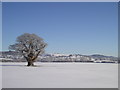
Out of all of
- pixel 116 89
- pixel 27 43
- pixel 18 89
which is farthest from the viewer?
pixel 27 43

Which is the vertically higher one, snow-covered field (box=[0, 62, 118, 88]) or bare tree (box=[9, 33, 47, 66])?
bare tree (box=[9, 33, 47, 66])

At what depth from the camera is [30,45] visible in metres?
34.4

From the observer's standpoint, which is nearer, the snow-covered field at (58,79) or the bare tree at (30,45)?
the snow-covered field at (58,79)

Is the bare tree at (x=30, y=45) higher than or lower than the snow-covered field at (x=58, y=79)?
higher

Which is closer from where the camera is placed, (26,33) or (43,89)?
(43,89)

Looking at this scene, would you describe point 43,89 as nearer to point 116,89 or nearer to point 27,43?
point 116,89

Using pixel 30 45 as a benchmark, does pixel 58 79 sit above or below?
below

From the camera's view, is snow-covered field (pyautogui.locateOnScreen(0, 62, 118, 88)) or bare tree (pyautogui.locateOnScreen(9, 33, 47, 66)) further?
bare tree (pyautogui.locateOnScreen(9, 33, 47, 66))

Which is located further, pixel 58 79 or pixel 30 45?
pixel 30 45

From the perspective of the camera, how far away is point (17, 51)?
34.6 m

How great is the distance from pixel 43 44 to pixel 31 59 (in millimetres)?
3020

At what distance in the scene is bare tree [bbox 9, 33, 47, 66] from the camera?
3425 cm

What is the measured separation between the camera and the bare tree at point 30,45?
34.2 m

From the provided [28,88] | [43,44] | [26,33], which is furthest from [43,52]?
[28,88]
